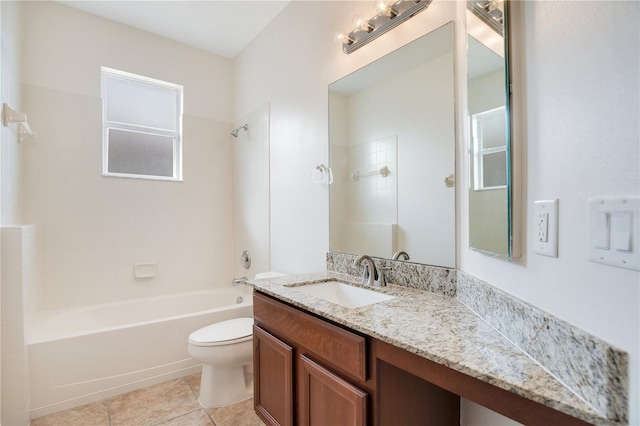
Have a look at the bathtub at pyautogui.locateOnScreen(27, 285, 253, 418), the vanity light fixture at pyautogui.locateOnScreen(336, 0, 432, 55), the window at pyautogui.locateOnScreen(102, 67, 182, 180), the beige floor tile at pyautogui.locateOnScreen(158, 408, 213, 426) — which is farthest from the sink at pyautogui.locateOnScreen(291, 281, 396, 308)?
the window at pyautogui.locateOnScreen(102, 67, 182, 180)

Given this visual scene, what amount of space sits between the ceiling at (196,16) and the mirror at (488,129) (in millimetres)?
1905

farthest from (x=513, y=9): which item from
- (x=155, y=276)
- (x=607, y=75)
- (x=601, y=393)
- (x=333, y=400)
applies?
(x=155, y=276)

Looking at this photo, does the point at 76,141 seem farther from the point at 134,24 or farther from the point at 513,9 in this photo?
the point at 513,9

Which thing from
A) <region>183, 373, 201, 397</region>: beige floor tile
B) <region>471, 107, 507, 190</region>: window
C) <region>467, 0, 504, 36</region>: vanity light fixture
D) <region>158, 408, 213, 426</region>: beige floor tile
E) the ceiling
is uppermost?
the ceiling

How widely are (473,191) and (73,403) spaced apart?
265 centimetres

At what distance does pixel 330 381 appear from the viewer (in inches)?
43.9

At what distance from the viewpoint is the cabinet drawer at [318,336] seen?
100 centimetres

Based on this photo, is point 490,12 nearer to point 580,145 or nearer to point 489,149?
point 489,149

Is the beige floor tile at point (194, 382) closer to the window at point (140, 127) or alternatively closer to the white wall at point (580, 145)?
the window at point (140, 127)

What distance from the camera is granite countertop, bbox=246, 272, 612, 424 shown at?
608 mm

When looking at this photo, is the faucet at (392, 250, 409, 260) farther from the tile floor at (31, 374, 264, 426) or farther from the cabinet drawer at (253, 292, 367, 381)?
the tile floor at (31, 374, 264, 426)

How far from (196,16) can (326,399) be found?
3.00 metres

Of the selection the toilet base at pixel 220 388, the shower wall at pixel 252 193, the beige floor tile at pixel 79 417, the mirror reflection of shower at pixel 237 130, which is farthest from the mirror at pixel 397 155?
the beige floor tile at pixel 79 417

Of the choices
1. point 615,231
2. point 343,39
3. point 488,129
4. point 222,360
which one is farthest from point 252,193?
point 615,231
